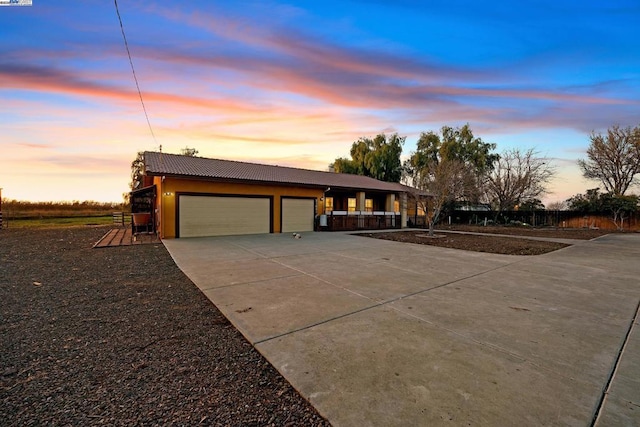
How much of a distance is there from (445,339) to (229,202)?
38.1 ft

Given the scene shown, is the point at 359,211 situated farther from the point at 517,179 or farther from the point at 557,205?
the point at 557,205

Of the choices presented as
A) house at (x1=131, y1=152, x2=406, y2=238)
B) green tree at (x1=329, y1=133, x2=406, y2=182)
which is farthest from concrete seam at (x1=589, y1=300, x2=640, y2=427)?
green tree at (x1=329, y1=133, x2=406, y2=182)

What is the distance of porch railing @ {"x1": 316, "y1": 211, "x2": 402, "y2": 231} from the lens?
16150 mm

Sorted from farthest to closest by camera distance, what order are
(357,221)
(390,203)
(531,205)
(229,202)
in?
(531,205) < (390,203) < (357,221) < (229,202)

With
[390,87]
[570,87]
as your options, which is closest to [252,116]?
[390,87]

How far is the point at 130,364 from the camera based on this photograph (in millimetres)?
2361

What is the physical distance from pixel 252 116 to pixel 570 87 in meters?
14.3

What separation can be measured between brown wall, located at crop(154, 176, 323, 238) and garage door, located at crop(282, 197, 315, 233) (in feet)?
1.21

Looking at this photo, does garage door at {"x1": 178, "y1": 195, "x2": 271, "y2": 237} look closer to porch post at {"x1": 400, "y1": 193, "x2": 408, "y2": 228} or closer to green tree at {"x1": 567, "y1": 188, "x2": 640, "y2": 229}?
porch post at {"x1": 400, "y1": 193, "x2": 408, "y2": 228}

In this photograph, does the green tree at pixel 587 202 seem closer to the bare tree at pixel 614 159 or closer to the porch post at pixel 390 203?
the bare tree at pixel 614 159

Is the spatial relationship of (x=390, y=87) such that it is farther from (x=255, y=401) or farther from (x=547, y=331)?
(x=255, y=401)

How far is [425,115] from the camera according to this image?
1580cm

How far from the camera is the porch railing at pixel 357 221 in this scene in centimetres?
1615

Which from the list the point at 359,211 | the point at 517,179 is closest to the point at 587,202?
the point at 517,179
